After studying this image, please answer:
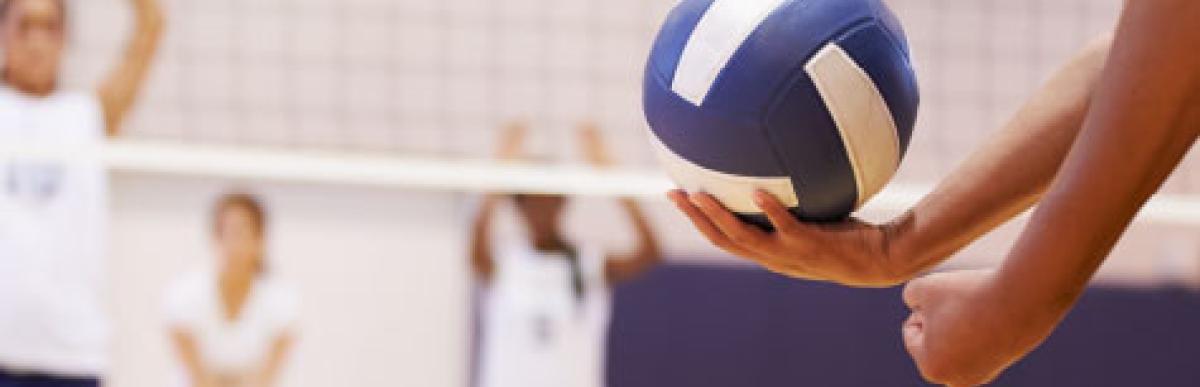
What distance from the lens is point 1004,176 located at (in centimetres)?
178

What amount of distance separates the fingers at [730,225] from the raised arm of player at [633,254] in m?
4.76

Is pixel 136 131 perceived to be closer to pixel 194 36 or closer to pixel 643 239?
pixel 194 36

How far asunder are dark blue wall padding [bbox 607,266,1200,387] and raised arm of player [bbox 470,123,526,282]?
1.74 feet

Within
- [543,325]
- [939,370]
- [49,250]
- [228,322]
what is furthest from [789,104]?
[228,322]

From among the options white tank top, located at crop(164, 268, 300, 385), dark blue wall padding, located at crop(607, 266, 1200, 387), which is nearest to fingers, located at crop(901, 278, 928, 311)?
white tank top, located at crop(164, 268, 300, 385)

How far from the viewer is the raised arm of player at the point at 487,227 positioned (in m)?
6.65

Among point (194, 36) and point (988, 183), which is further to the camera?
point (194, 36)

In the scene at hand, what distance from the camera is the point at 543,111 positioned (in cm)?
735

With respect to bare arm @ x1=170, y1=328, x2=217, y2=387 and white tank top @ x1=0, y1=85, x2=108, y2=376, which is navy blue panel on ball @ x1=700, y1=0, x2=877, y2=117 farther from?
bare arm @ x1=170, y1=328, x2=217, y2=387

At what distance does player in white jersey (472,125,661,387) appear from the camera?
6.41 m

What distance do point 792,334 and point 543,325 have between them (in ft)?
3.65

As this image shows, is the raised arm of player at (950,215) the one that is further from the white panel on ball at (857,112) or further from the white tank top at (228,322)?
the white tank top at (228,322)

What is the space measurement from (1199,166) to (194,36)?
4.03 m

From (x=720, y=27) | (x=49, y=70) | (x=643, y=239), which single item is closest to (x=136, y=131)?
(x=643, y=239)
